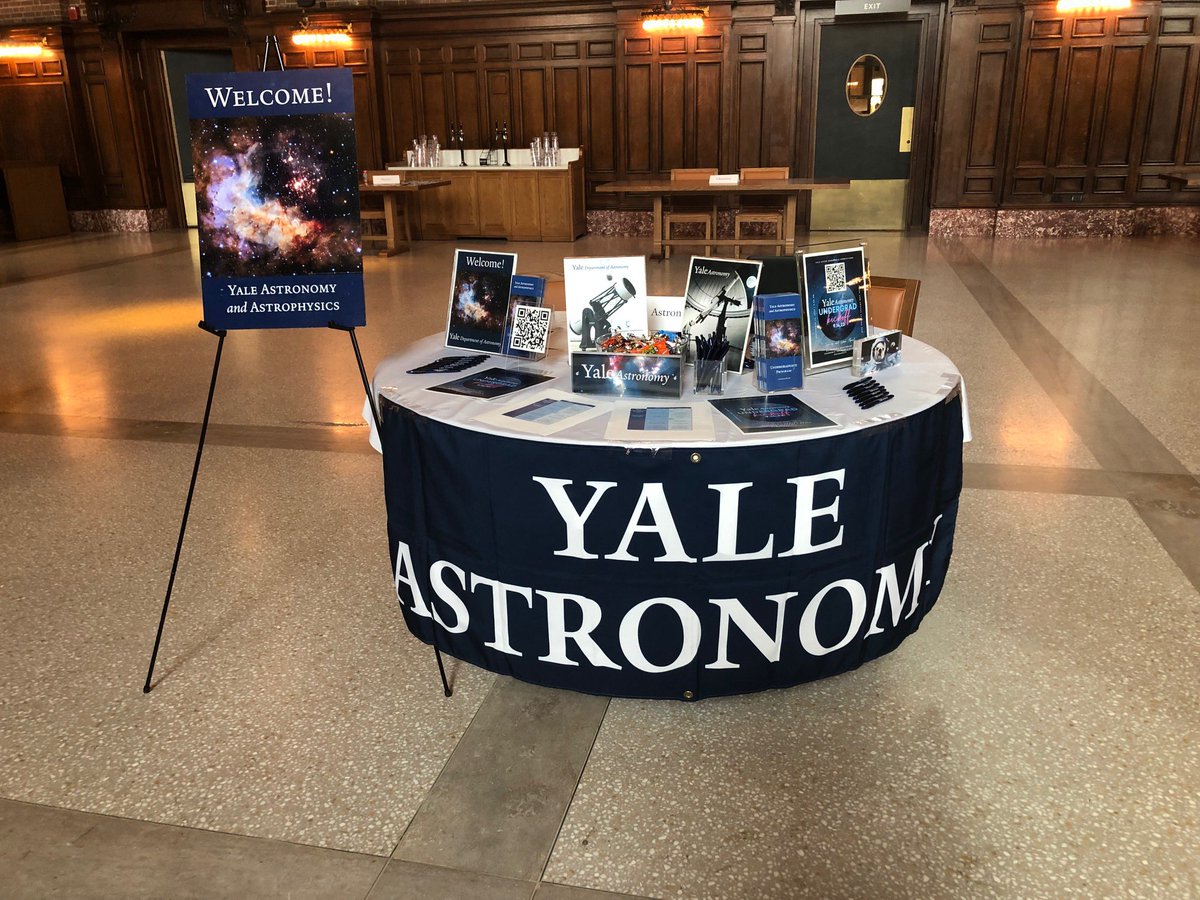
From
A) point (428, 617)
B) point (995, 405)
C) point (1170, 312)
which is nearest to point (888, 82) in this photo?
point (1170, 312)

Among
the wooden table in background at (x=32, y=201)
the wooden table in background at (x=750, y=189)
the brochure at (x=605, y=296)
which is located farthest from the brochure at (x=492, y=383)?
the wooden table in background at (x=32, y=201)

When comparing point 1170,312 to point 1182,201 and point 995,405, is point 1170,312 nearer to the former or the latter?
point 995,405

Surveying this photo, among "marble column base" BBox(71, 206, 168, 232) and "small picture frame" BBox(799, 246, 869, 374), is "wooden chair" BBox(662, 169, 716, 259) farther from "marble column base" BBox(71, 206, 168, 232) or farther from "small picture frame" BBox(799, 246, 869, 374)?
"marble column base" BBox(71, 206, 168, 232)

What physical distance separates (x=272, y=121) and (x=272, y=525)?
65.8 inches

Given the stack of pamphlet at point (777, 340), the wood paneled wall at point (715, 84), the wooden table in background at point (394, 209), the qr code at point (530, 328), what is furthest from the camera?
the wood paneled wall at point (715, 84)

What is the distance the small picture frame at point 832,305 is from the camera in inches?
94.5

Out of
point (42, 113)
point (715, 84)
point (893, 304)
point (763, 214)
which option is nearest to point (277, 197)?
point (893, 304)

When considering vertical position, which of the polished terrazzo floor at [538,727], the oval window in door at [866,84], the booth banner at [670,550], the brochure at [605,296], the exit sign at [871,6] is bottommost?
the polished terrazzo floor at [538,727]

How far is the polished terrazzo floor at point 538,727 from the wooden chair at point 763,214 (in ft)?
18.8

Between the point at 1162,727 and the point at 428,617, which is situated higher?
the point at 428,617

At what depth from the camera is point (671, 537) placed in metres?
2.03

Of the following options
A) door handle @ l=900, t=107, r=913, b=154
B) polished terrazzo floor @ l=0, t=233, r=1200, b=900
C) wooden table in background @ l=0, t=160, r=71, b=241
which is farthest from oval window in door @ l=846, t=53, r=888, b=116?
wooden table in background @ l=0, t=160, r=71, b=241

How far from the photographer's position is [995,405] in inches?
183

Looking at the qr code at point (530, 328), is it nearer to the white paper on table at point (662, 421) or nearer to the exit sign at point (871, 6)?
the white paper on table at point (662, 421)
